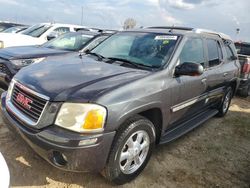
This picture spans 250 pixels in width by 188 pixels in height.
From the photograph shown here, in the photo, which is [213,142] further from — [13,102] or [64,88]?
[13,102]

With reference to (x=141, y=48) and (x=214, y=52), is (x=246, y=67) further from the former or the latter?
(x=141, y=48)

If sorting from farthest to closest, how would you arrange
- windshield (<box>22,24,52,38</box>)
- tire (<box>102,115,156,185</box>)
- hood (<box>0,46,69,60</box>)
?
1. windshield (<box>22,24,52,38</box>)
2. hood (<box>0,46,69,60</box>)
3. tire (<box>102,115,156,185</box>)

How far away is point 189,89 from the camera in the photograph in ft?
12.4

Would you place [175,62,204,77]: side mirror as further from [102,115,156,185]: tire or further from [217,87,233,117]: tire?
[217,87,233,117]: tire

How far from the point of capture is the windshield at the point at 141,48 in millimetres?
3578

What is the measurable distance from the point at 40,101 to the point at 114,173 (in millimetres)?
1082

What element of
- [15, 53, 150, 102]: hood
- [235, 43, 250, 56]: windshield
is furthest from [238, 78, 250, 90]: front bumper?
[15, 53, 150, 102]: hood

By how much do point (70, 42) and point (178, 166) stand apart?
183 inches

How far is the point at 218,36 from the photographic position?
5203 millimetres

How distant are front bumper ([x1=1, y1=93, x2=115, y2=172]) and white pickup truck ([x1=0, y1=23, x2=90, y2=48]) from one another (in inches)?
232

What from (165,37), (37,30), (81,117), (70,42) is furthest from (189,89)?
(37,30)

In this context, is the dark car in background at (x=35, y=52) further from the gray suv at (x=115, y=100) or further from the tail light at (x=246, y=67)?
the tail light at (x=246, y=67)

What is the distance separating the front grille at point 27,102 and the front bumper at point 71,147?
0.56 feet

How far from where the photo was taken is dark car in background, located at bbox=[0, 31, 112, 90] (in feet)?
16.8
